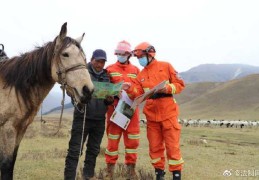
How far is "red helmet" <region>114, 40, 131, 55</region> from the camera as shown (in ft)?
22.3

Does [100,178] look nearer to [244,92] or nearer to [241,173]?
[241,173]

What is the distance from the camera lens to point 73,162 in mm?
6129

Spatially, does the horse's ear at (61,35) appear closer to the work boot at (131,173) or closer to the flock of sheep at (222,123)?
the work boot at (131,173)

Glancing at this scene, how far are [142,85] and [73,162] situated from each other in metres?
1.83

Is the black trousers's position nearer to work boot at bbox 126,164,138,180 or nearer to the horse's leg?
work boot at bbox 126,164,138,180

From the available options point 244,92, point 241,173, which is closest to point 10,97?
point 241,173

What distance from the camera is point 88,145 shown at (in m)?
6.60

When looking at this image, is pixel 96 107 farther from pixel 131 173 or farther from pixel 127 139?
pixel 131 173

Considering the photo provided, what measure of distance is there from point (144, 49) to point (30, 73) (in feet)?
7.46

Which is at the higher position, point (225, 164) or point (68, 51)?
point (68, 51)

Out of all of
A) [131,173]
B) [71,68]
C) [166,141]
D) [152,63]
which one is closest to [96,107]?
[152,63]

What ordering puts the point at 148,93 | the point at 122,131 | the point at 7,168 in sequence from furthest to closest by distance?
the point at 122,131
the point at 148,93
the point at 7,168

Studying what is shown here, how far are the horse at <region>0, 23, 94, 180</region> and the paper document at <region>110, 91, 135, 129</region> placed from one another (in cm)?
198

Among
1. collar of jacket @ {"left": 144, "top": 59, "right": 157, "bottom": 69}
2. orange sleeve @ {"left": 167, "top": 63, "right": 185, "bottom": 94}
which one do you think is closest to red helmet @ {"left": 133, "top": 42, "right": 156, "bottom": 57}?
collar of jacket @ {"left": 144, "top": 59, "right": 157, "bottom": 69}
